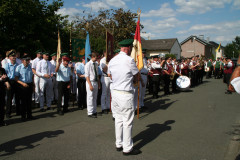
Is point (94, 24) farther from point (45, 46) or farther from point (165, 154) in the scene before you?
point (165, 154)

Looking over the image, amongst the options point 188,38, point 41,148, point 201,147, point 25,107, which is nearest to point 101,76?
point 25,107

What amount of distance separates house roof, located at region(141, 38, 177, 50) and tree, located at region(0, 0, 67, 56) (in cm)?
4732

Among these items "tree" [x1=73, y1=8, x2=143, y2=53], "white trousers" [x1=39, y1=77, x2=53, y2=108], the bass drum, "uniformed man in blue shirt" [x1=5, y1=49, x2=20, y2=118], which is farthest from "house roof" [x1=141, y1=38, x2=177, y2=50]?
"uniformed man in blue shirt" [x1=5, y1=49, x2=20, y2=118]

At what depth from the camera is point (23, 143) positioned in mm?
4719

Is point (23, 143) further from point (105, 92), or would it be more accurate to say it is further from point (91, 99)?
point (105, 92)

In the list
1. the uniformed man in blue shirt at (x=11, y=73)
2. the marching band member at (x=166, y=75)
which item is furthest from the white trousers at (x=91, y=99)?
the marching band member at (x=166, y=75)

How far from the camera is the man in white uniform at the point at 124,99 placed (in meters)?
4.09

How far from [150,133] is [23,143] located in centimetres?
300

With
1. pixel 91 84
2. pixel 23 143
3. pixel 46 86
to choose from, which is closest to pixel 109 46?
pixel 91 84

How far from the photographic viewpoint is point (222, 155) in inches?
160

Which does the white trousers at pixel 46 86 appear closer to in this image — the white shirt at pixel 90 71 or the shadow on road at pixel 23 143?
the white shirt at pixel 90 71

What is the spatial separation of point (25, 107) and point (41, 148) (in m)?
2.86

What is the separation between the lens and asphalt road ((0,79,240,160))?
4.12 m

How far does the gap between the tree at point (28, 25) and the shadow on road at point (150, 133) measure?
9.83m
